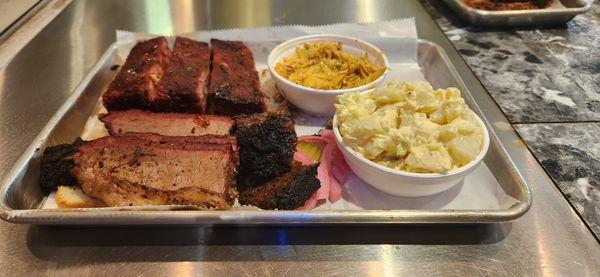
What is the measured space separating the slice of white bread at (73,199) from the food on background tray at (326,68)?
1181mm

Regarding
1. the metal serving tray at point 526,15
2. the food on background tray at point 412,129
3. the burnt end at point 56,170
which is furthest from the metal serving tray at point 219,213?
the metal serving tray at point 526,15

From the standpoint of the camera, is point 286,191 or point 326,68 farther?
point 326,68

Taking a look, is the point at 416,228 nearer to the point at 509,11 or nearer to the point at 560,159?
the point at 560,159

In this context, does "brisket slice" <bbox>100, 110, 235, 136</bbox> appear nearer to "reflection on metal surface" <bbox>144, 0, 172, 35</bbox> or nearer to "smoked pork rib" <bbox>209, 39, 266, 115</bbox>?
"smoked pork rib" <bbox>209, 39, 266, 115</bbox>

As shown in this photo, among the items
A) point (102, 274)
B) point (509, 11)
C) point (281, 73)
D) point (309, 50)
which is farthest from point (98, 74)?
point (509, 11)

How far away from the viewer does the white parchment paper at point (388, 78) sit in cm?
189

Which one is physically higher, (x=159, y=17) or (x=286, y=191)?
(x=159, y=17)

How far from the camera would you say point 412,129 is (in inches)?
70.1

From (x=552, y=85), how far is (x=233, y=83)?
6.31 feet

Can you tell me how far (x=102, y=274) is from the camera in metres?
1.59

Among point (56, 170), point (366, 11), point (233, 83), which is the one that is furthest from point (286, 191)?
point (366, 11)

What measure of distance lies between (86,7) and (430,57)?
2.84 metres

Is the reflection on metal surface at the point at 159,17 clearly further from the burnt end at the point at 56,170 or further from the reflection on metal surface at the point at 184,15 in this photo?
the burnt end at the point at 56,170

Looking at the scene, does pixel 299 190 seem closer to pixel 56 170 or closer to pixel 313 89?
pixel 313 89
